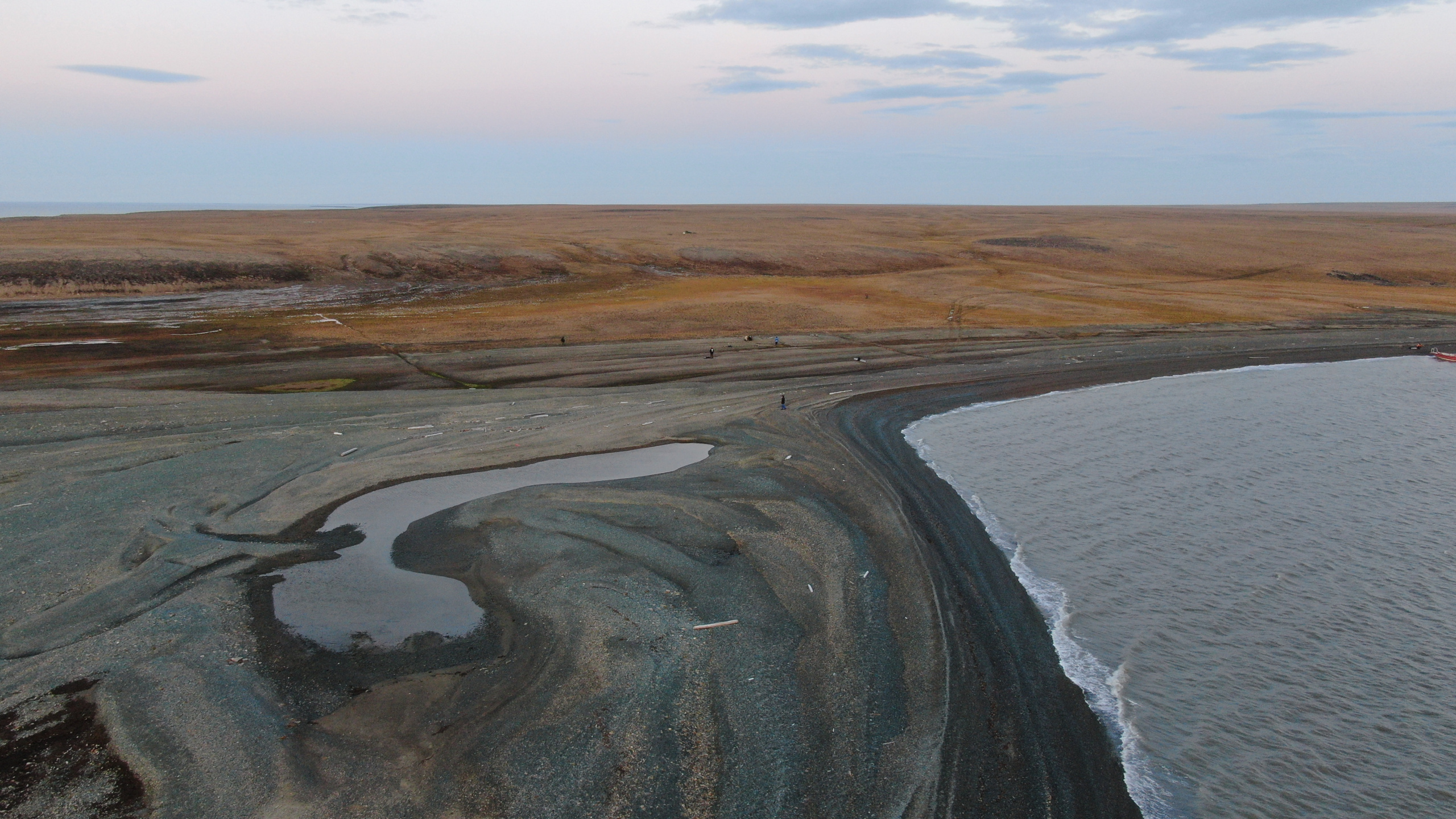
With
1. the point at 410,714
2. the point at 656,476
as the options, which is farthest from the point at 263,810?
the point at 656,476

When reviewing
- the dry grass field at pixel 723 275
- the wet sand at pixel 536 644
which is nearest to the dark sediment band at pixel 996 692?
the wet sand at pixel 536 644

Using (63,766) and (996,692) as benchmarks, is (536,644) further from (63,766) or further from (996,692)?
(996,692)

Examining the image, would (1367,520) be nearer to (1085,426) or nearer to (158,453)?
(1085,426)

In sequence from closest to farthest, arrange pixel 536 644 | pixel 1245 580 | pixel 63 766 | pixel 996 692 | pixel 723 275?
pixel 63 766, pixel 996 692, pixel 536 644, pixel 1245 580, pixel 723 275

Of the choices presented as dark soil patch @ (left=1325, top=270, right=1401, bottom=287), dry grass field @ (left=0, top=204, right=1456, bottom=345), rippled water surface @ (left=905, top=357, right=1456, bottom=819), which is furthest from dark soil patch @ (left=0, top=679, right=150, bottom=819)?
dark soil patch @ (left=1325, top=270, right=1401, bottom=287)

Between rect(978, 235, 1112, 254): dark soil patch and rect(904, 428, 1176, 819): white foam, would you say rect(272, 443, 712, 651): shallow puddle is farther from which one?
rect(978, 235, 1112, 254): dark soil patch

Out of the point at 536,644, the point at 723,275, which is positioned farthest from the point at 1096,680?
the point at 723,275
